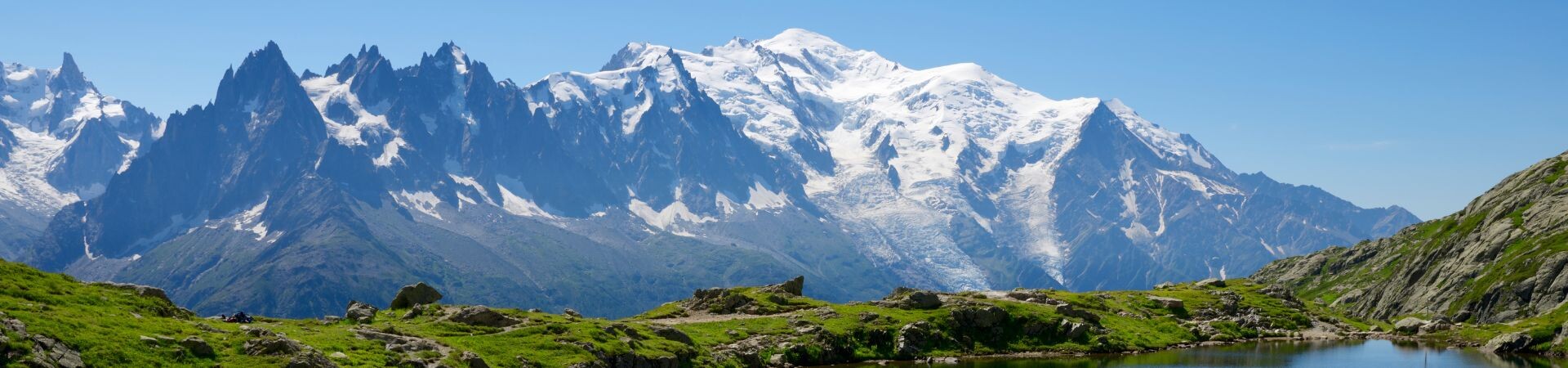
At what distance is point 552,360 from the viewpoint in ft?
326

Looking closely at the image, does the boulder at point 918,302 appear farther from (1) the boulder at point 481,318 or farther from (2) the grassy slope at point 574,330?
(1) the boulder at point 481,318

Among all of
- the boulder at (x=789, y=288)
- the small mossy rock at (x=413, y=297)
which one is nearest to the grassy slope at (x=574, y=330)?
the small mossy rock at (x=413, y=297)

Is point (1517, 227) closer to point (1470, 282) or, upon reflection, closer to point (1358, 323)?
point (1470, 282)

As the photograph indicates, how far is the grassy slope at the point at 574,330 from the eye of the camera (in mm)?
81500

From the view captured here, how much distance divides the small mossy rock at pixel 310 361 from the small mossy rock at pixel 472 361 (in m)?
10.2

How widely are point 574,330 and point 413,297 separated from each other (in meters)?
21.8

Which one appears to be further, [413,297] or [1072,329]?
[1072,329]

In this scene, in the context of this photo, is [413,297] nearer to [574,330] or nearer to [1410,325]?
[574,330]

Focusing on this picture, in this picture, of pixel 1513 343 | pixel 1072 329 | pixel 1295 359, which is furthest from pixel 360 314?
pixel 1513 343

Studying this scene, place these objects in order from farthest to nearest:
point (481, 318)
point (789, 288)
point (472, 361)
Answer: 1. point (789, 288)
2. point (481, 318)
3. point (472, 361)

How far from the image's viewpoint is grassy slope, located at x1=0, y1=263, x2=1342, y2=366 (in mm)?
81500

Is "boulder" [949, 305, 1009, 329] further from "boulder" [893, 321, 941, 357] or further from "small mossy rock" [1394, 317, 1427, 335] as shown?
"small mossy rock" [1394, 317, 1427, 335]

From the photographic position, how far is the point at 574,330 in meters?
108

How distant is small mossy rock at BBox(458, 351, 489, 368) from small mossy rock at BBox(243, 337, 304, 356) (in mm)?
11303
